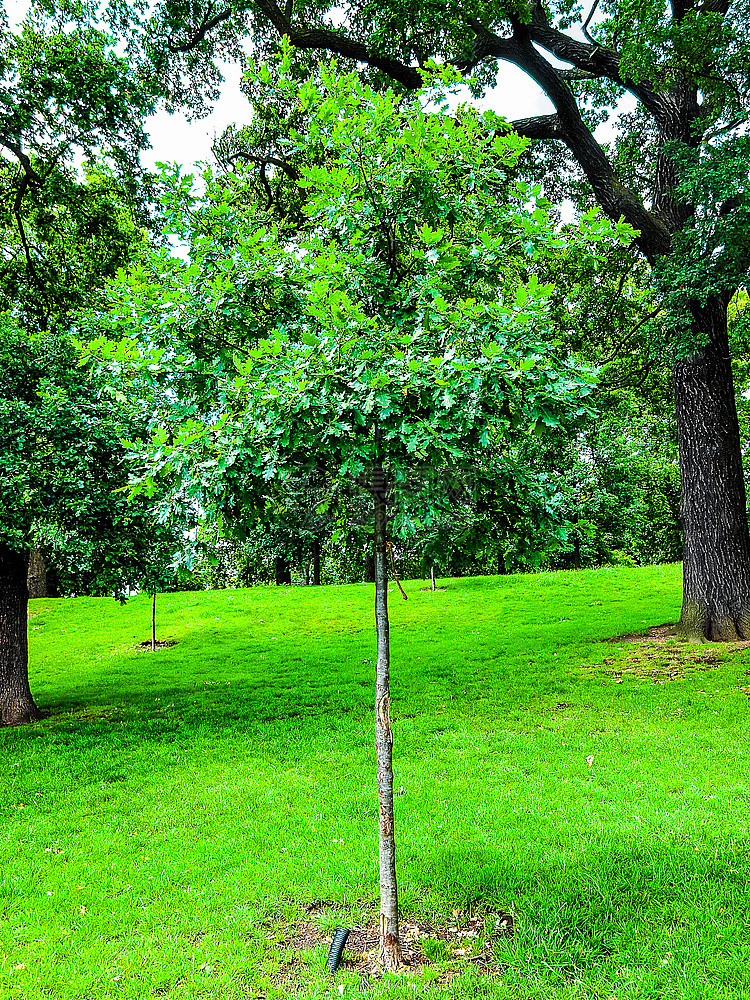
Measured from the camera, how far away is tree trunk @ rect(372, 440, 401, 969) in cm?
402

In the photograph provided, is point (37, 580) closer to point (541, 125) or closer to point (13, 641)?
point (13, 641)

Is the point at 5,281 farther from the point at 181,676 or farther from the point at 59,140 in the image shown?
the point at 181,676

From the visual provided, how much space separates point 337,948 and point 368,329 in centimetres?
389

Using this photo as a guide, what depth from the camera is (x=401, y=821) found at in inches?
244

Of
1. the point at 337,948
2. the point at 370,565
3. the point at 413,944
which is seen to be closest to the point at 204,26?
the point at 370,565

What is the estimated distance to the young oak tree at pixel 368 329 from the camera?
328 centimetres

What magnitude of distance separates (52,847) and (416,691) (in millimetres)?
6532

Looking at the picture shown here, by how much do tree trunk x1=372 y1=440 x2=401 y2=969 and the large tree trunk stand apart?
8527mm

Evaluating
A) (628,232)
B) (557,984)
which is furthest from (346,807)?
(628,232)

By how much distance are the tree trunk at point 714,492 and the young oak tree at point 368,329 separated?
8.14 metres

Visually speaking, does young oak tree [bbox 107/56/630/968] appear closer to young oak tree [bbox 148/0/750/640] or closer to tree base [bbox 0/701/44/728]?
young oak tree [bbox 148/0/750/640]

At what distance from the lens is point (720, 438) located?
1109cm

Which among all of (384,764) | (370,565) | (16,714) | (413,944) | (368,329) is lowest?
(413,944)

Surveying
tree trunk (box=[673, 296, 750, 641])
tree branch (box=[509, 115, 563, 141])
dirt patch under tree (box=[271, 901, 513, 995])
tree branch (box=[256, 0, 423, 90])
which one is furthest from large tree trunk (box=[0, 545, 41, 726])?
tree branch (box=[509, 115, 563, 141])
